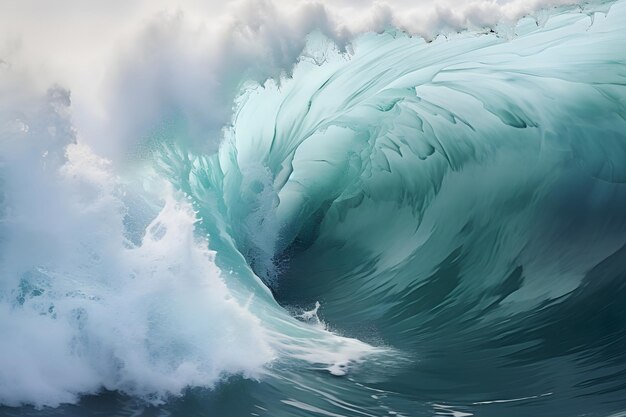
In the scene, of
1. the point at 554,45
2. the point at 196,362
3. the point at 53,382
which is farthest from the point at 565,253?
the point at 53,382

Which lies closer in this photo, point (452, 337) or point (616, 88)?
point (452, 337)

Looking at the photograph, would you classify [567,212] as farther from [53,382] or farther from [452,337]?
[53,382]

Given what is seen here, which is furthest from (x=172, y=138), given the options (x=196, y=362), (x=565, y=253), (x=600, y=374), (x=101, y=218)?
(x=600, y=374)

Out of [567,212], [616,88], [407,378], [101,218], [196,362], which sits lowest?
[196,362]

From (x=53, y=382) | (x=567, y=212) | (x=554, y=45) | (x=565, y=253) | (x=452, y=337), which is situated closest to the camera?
(x=53, y=382)

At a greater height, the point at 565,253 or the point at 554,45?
the point at 554,45

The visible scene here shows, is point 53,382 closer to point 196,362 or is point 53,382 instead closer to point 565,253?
point 196,362

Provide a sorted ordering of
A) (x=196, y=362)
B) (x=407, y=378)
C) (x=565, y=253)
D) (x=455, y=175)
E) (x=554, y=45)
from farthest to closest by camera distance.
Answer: (x=455, y=175), (x=554, y=45), (x=565, y=253), (x=407, y=378), (x=196, y=362)
